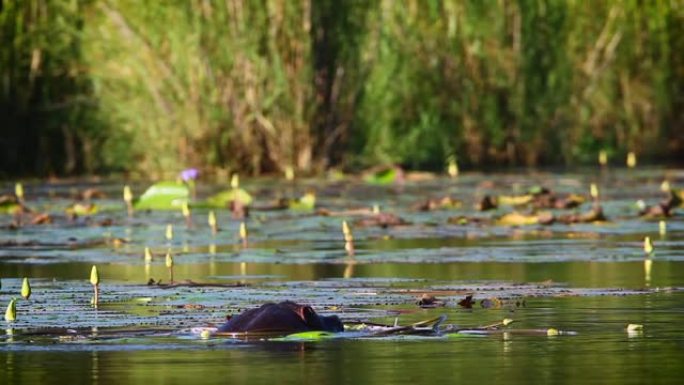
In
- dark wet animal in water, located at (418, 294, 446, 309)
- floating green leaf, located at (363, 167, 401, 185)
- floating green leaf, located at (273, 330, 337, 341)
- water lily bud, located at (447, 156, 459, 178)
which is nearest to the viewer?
floating green leaf, located at (273, 330, 337, 341)

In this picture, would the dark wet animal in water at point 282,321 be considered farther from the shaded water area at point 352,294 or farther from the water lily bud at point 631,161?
the water lily bud at point 631,161

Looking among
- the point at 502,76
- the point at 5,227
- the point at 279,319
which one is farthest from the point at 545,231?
the point at 502,76

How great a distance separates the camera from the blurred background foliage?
23141 mm

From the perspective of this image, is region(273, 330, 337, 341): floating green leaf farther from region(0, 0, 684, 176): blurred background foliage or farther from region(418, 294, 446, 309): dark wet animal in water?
region(0, 0, 684, 176): blurred background foliage

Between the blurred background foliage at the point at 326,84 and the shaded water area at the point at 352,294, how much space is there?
15.5 ft

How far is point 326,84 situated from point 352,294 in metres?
13.8

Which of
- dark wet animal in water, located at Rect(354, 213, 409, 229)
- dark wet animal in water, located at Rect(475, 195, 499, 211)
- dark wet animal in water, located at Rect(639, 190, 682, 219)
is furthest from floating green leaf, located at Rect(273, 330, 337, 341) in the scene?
dark wet animal in water, located at Rect(475, 195, 499, 211)

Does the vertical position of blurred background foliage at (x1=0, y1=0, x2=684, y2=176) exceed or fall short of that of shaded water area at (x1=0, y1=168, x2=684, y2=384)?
it exceeds it

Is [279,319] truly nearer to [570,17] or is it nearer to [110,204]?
[110,204]

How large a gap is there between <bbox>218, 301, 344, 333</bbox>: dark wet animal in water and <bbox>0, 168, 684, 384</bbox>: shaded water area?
10cm

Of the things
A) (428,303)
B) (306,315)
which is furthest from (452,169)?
(306,315)

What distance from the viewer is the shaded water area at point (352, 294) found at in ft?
23.6

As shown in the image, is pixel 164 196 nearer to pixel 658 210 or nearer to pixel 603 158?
pixel 658 210

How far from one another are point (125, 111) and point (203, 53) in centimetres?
Answer: 133
